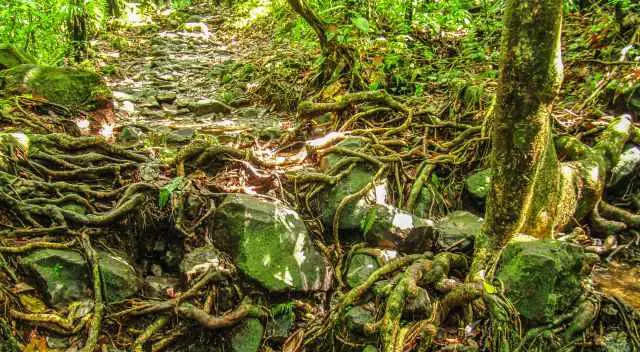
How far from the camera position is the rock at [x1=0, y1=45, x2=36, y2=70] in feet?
21.6

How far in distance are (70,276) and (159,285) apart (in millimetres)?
871

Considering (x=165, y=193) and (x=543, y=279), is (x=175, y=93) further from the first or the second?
(x=543, y=279)

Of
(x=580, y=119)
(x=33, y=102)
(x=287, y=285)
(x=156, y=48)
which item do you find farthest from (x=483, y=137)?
(x=156, y=48)

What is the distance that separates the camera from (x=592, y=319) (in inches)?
150

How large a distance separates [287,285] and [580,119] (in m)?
4.71

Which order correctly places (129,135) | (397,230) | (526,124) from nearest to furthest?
(526,124) < (397,230) < (129,135)

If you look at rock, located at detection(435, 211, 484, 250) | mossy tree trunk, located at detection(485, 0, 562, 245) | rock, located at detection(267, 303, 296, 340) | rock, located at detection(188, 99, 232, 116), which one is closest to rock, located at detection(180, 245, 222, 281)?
rock, located at detection(267, 303, 296, 340)

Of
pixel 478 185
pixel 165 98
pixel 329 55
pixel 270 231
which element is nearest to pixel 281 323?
pixel 270 231

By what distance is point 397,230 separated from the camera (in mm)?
5012

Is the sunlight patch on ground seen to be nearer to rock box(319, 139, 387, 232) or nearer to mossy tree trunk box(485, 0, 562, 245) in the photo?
rock box(319, 139, 387, 232)

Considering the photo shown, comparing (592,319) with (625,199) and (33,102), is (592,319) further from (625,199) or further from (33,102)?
(33,102)

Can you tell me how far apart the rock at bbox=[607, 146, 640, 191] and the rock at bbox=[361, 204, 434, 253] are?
2.48 m

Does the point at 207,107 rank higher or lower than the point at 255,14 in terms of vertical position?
lower

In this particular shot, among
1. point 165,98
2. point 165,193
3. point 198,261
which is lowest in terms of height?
point 198,261
